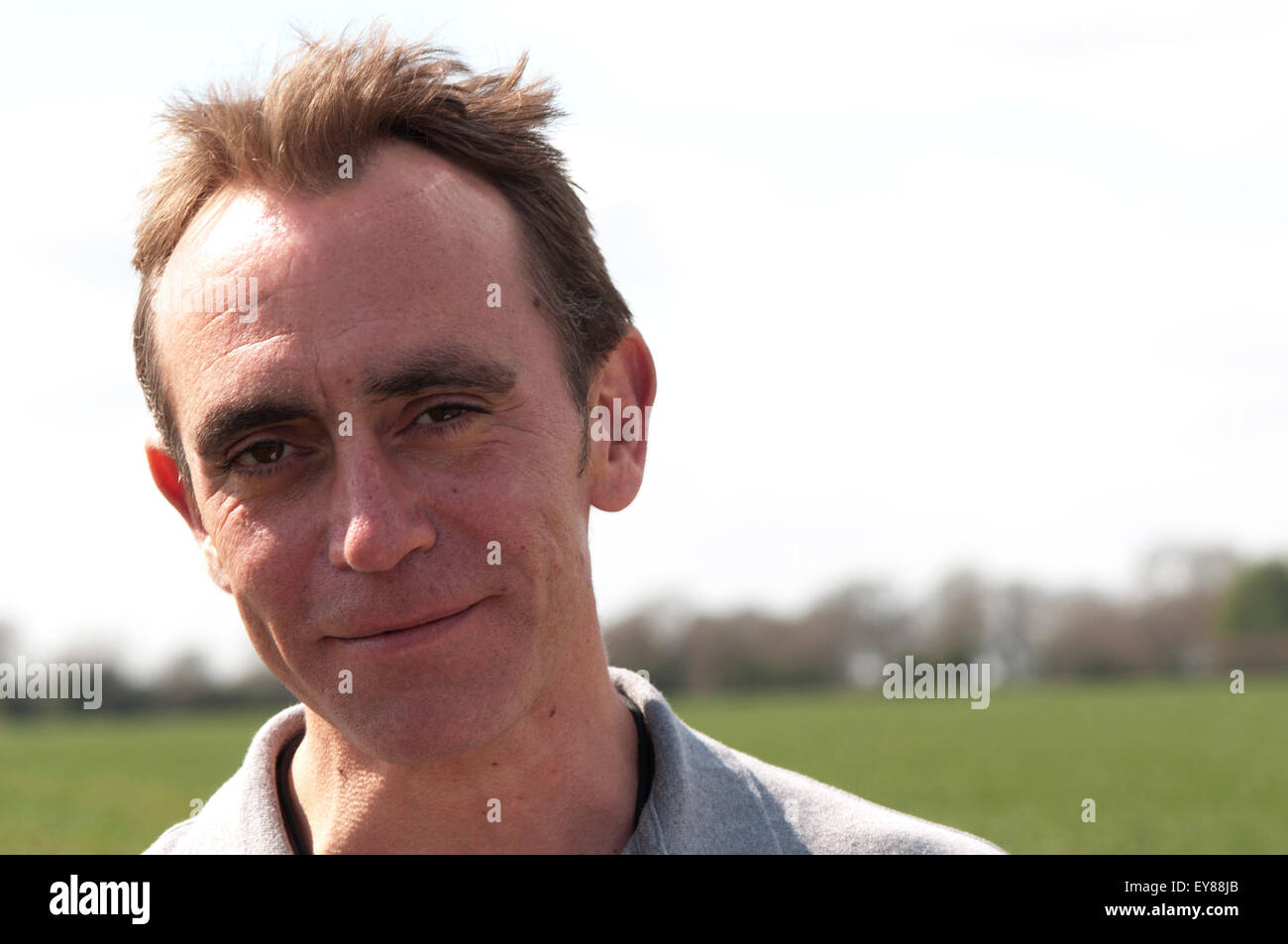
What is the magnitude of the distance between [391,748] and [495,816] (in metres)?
0.36

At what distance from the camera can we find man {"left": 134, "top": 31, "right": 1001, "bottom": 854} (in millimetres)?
2682

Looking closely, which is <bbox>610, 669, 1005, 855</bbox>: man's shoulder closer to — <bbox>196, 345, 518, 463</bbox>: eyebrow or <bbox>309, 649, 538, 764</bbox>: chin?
<bbox>309, 649, 538, 764</bbox>: chin

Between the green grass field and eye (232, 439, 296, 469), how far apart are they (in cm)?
1959

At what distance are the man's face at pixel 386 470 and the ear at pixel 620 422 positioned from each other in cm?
26

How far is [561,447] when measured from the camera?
9.61ft

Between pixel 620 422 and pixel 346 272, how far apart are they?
840mm

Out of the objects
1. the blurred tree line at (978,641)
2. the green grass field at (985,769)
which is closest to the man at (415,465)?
the green grass field at (985,769)

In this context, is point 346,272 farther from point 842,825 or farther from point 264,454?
point 842,825

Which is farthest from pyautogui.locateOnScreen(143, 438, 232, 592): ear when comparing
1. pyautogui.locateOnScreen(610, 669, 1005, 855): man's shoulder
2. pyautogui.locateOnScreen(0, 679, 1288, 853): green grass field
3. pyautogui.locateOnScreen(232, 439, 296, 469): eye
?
pyautogui.locateOnScreen(0, 679, 1288, 853): green grass field
